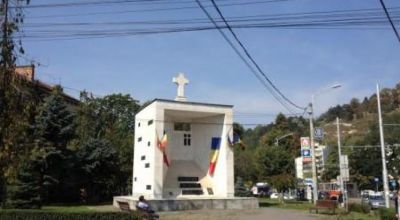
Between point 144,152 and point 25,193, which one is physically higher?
point 144,152

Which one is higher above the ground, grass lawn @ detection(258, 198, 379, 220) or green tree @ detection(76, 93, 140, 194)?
green tree @ detection(76, 93, 140, 194)

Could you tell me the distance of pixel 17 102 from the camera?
→ 10.6 m

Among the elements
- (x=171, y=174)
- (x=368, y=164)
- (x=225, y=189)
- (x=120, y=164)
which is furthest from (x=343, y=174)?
(x=368, y=164)

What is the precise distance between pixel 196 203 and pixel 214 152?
6315 mm

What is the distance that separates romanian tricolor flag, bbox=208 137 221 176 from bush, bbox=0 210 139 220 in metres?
18.3

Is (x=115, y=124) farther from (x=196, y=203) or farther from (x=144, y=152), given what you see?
(x=196, y=203)

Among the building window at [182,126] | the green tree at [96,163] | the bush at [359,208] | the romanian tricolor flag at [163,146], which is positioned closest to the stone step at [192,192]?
the romanian tricolor flag at [163,146]

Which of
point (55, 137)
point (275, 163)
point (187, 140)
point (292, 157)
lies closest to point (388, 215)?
point (187, 140)

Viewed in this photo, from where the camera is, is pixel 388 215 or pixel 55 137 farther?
pixel 55 137

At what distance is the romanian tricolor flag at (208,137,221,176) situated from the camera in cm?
3846

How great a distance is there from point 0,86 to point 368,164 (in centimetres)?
10042

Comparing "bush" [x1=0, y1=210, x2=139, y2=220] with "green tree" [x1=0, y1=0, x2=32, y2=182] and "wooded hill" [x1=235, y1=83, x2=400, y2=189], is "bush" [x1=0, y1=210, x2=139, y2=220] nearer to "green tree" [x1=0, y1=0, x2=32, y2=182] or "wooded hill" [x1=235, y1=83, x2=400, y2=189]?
"green tree" [x1=0, y1=0, x2=32, y2=182]

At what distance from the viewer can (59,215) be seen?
19703 mm

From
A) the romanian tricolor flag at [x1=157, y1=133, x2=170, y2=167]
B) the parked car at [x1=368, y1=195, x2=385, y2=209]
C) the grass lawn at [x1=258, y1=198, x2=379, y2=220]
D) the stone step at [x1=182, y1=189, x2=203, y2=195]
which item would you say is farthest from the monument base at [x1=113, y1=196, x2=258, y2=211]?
the parked car at [x1=368, y1=195, x2=385, y2=209]
